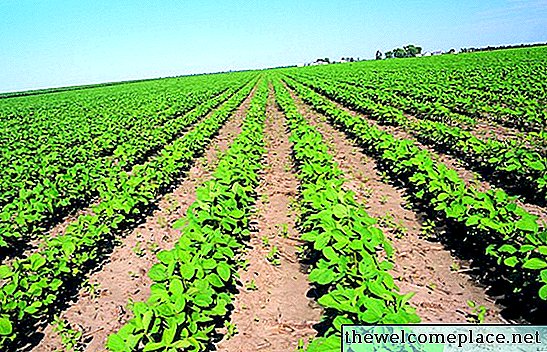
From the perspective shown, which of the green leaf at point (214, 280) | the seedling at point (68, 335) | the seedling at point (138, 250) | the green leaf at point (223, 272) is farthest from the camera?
the seedling at point (138, 250)

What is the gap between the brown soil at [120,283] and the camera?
3.93 m

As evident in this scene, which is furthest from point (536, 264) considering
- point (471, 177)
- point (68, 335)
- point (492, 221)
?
point (471, 177)

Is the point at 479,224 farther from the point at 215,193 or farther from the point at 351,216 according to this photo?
the point at 215,193

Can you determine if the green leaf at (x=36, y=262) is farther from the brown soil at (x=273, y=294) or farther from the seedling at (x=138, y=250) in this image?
the brown soil at (x=273, y=294)

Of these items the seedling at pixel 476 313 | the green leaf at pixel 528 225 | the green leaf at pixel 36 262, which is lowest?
the seedling at pixel 476 313

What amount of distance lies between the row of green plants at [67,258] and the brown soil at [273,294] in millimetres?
1849

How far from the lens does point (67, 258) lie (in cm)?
441

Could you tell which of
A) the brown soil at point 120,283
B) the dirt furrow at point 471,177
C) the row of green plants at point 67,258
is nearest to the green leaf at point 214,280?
the brown soil at point 120,283

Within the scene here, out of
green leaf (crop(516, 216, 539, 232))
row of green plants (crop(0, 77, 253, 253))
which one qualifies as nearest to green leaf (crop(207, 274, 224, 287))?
green leaf (crop(516, 216, 539, 232))

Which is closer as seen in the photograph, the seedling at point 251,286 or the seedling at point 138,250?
the seedling at point 251,286

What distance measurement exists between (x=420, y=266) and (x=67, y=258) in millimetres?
4027

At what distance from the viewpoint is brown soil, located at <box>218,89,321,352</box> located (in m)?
3.67

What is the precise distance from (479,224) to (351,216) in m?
1.52

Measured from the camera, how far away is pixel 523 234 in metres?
3.89
